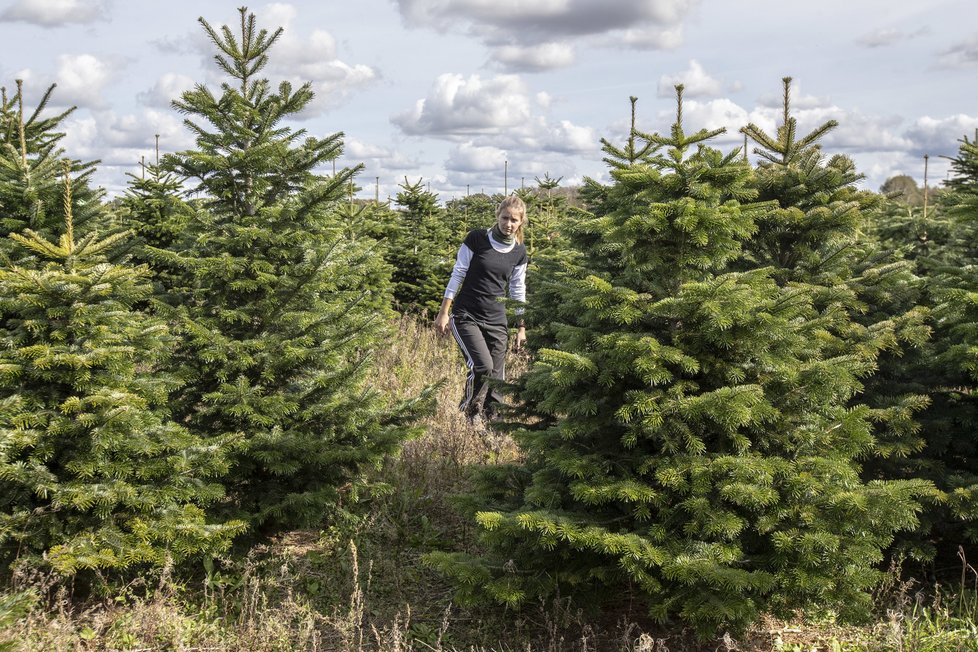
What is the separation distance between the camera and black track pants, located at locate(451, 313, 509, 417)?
6914 mm

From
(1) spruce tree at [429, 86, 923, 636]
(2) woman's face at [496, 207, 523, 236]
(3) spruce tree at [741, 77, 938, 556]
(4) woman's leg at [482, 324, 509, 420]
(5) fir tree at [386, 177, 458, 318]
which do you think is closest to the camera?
(1) spruce tree at [429, 86, 923, 636]

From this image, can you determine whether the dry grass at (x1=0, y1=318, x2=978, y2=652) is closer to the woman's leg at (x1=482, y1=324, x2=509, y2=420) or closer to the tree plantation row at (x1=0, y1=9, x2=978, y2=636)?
the tree plantation row at (x1=0, y1=9, x2=978, y2=636)

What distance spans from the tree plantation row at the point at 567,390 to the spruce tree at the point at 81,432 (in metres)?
0.02

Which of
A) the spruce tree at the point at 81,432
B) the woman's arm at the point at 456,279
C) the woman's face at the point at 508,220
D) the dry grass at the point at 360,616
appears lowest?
the dry grass at the point at 360,616

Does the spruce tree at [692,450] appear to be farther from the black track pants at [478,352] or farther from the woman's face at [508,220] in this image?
the black track pants at [478,352]

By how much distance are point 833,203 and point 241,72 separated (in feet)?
13.7

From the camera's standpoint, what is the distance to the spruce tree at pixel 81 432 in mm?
3666

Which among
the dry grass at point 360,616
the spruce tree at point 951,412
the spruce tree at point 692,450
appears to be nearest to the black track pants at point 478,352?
the dry grass at point 360,616

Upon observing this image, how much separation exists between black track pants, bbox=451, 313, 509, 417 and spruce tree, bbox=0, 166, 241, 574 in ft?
10.9

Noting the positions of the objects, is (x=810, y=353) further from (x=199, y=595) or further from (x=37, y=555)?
(x=37, y=555)

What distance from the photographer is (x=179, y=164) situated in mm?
4668

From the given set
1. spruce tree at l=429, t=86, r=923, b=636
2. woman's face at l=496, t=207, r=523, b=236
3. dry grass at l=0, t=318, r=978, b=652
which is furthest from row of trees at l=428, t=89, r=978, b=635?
woman's face at l=496, t=207, r=523, b=236

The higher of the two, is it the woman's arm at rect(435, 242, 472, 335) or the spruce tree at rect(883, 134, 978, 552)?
the woman's arm at rect(435, 242, 472, 335)

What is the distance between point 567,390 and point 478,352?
3.16m
